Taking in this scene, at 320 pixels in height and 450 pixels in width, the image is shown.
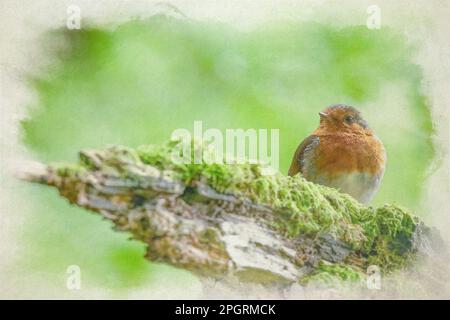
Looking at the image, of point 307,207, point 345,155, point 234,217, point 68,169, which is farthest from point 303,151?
point 68,169

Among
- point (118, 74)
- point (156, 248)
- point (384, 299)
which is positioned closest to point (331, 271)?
point (384, 299)

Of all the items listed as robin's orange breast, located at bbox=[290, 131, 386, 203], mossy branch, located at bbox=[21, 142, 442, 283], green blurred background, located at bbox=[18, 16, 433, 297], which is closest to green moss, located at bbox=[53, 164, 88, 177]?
mossy branch, located at bbox=[21, 142, 442, 283]

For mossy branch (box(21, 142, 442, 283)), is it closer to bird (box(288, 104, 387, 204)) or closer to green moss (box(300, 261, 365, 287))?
green moss (box(300, 261, 365, 287))

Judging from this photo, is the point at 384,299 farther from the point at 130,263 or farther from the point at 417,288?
the point at 130,263

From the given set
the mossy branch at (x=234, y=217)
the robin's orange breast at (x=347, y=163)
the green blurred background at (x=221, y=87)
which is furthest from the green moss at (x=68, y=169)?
the robin's orange breast at (x=347, y=163)

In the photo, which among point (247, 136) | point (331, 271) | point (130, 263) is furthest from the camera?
point (247, 136)

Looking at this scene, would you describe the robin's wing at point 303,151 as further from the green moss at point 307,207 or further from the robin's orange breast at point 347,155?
the green moss at point 307,207

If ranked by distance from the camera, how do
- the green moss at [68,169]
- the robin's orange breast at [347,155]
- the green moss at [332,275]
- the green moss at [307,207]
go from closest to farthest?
1. the green moss at [68,169]
2. the green moss at [307,207]
3. the green moss at [332,275]
4. the robin's orange breast at [347,155]

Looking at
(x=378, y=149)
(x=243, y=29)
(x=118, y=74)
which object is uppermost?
(x=243, y=29)
